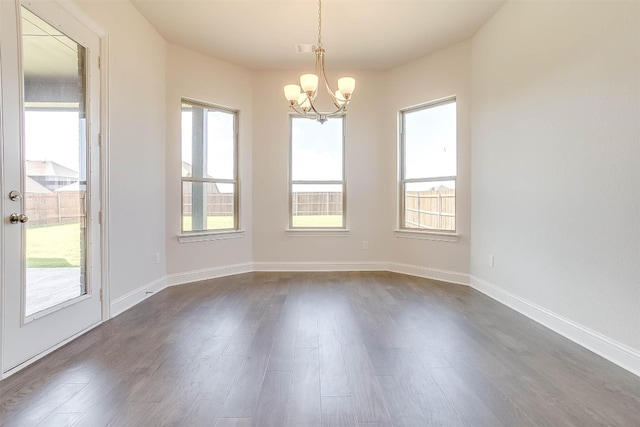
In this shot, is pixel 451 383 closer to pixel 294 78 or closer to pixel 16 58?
pixel 16 58

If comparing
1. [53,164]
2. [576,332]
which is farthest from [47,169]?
[576,332]

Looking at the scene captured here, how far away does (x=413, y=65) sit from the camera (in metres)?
4.56

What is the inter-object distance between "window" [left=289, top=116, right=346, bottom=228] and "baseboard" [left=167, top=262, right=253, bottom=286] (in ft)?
3.04

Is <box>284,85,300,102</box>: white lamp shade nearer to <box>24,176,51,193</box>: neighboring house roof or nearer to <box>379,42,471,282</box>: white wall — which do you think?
<box>24,176,51,193</box>: neighboring house roof

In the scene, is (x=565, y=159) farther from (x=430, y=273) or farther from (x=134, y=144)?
(x=134, y=144)

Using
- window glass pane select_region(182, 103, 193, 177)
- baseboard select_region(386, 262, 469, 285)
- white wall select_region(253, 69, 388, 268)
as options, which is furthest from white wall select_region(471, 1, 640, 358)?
window glass pane select_region(182, 103, 193, 177)

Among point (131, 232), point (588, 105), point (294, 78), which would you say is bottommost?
point (131, 232)

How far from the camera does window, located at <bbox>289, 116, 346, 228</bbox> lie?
494 cm

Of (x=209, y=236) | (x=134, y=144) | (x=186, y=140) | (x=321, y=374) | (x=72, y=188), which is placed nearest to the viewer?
(x=321, y=374)

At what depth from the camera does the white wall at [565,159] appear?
2.11 m

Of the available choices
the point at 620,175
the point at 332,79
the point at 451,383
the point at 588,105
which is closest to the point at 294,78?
the point at 332,79

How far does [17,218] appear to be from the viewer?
2.05m

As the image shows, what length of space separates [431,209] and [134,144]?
143 inches

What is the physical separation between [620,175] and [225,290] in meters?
3.66
